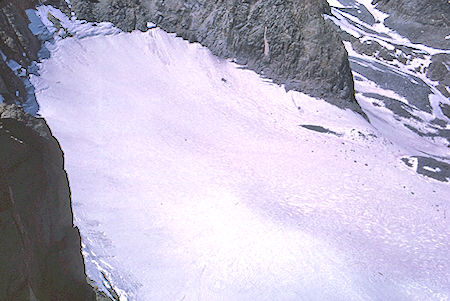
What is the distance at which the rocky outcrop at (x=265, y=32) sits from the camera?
29359mm

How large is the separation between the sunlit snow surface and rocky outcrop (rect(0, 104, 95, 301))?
4.45 m

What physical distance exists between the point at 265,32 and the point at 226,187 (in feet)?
58.0

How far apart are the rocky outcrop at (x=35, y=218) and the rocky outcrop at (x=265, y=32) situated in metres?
24.5

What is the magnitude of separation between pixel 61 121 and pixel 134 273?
11.3 m

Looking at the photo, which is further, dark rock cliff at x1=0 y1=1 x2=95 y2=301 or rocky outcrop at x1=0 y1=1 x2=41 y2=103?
rocky outcrop at x1=0 y1=1 x2=41 y2=103

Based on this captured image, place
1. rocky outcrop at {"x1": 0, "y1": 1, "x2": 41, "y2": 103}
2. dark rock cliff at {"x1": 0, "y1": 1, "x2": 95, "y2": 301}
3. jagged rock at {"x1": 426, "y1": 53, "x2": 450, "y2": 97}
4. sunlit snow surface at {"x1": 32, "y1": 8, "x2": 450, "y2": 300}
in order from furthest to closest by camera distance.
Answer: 1. jagged rock at {"x1": 426, "y1": 53, "x2": 450, "y2": 97}
2. rocky outcrop at {"x1": 0, "y1": 1, "x2": 41, "y2": 103}
3. sunlit snow surface at {"x1": 32, "y1": 8, "x2": 450, "y2": 300}
4. dark rock cliff at {"x1": 0, "y1": 1, "x2": 95, "y2": 301}

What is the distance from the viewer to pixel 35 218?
5.53m

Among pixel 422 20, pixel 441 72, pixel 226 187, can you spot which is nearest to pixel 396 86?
pixel 441 72

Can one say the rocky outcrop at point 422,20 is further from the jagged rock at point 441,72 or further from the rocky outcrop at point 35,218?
the rocky outcrop at point 35,218

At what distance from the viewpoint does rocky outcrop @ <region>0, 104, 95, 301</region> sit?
176 inches

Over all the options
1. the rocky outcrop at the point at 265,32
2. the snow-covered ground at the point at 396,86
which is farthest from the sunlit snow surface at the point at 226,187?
the snow-covered ground at the point at 396,86

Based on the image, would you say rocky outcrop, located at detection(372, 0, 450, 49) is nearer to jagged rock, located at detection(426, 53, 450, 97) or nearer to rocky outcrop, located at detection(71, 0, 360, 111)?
jagged rock, located at detection(426, 53, 450, 97)

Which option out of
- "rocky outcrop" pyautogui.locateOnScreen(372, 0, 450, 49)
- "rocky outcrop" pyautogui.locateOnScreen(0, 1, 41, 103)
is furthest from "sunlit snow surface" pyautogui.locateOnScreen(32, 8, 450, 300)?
"rocky outcrop" pyautogui.locateOnScreen(372, 0, 450, 49)

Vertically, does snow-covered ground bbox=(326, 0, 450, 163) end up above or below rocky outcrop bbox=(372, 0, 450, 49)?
below
